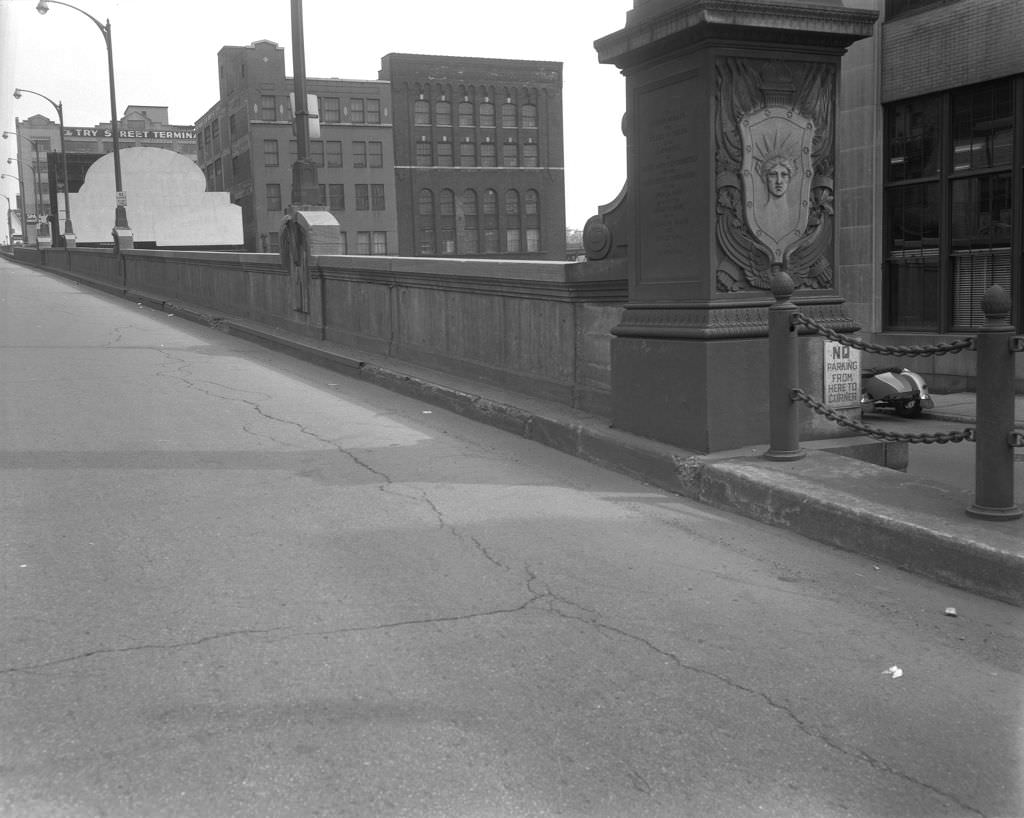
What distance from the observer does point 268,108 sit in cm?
8244

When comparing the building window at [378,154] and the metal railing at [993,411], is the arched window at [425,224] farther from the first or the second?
the metal railing at [993,411]

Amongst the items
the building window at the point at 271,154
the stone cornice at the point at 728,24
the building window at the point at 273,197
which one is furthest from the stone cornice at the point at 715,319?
the building window at the point at 271,154

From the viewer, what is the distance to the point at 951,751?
3.38m

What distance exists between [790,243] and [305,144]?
11181 millimetres

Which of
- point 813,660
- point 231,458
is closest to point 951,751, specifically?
point 813,660

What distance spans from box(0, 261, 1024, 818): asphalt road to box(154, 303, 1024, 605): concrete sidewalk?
131 millimetres

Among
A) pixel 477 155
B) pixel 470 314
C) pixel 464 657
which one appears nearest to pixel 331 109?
pixel 477 155

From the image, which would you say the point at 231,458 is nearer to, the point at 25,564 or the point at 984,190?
the point at 25,564

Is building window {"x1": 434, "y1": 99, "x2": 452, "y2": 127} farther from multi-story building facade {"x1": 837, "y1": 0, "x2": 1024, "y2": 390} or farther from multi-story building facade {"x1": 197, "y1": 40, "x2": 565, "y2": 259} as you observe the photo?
multi-story building facade {"x1": 837, "y1": 0, "x2": 1024, "y2": 390}

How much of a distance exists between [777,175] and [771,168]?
0.07 m

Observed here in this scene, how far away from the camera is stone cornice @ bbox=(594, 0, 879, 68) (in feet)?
21.8

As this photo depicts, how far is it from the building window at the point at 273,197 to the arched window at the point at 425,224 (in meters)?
10.7

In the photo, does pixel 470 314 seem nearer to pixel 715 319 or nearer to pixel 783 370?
pixel 715 319

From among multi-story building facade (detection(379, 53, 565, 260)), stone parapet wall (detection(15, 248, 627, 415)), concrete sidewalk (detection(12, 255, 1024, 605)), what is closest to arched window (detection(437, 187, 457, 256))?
multi-story building facade (detection(379, 53, 565, 260))
